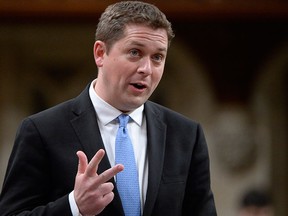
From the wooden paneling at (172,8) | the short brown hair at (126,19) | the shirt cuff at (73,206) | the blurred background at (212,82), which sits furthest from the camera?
the blurred background at (212,82)

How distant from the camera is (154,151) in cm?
385

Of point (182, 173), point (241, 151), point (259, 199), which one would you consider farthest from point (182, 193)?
point (241, 151)

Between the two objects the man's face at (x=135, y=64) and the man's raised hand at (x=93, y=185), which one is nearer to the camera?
the man's raised hand at (x=93, y=185)

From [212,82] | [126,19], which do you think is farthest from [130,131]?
[212,82]

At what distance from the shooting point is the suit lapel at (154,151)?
3760mm

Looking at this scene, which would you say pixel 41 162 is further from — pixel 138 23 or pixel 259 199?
pixel 259 199

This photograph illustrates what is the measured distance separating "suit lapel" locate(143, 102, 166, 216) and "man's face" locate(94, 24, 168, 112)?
5.5 inches

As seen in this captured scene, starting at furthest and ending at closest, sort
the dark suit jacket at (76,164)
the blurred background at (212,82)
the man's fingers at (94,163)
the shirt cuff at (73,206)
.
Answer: the blurred background at (212,82), the dark suit jacket at (76,164), the shirt cuff at (73,206), the man's fingers at (94,163)

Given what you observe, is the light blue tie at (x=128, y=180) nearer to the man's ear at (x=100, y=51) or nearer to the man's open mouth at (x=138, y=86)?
the man's open mouth at (x=138, y=86)

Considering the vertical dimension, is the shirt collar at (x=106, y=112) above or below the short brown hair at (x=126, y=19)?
below

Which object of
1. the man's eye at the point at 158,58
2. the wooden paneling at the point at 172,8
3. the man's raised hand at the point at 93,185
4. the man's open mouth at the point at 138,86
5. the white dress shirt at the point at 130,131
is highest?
the wooden paneling at the point at 172,8

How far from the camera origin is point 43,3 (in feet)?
30.7

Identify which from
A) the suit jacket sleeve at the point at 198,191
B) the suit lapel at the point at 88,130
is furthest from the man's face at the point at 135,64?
the suit jacket sleeve at the point at 198,191

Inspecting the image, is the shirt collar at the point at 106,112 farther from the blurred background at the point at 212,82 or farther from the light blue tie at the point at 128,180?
the blurred background at the point at 212,82
